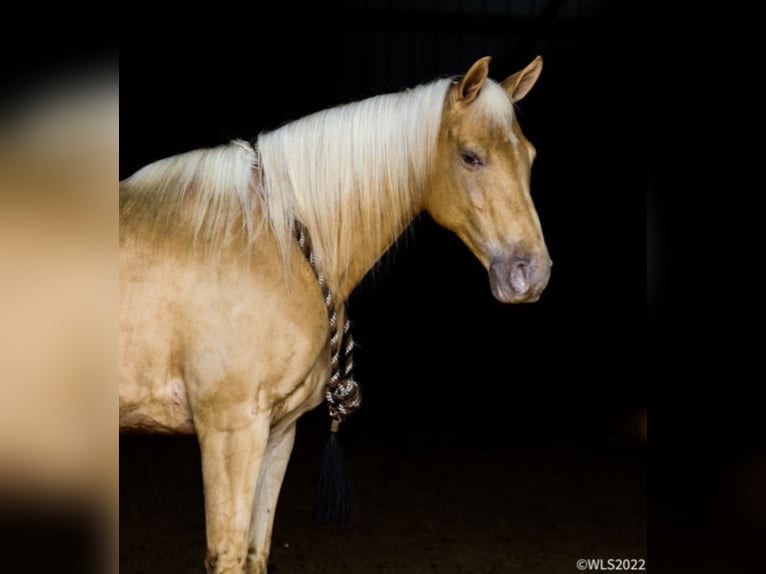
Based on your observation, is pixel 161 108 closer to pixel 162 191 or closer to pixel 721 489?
pixel 162 191

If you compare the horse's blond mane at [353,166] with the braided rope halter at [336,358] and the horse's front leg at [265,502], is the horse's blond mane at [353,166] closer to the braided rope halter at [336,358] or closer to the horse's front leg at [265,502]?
the braided rope halter at [336,358]

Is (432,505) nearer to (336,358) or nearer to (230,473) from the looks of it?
(336,358)

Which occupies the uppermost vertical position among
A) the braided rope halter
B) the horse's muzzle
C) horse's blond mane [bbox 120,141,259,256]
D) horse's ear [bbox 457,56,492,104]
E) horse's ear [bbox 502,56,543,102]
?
horse's ear [bbox 502,56,543,102]

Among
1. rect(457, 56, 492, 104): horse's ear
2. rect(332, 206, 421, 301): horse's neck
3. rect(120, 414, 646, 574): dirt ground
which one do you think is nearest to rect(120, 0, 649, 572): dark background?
rect(120, 414, 646, 574): dirt ground

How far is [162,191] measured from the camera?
2.46m

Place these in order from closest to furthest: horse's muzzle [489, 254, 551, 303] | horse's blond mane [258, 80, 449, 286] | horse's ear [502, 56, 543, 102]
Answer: horse's muzzle [489, 254, 551, 303]
horse's blond mane [258, 80, 449, 286]
horse's ear [502, 56, 543, 102]

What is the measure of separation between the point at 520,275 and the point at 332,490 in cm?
117

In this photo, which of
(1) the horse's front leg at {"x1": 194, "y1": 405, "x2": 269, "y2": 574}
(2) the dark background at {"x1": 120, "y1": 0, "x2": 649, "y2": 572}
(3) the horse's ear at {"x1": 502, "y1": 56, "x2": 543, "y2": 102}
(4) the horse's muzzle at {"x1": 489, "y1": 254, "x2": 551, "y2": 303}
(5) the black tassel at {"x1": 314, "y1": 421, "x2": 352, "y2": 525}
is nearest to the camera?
(1) the horse's front leg at {"x1": 194, "y1": 405, "x2": 269, "y2": 574}

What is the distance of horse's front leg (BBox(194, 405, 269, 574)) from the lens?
2.27 metres

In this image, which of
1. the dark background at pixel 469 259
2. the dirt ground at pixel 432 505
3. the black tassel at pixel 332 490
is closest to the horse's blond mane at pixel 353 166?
the black tassel at pixel 332 490

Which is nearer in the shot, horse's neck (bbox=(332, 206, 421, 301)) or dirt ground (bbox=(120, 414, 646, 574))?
horse's neck (bbox=(332, 206, 421, 301))

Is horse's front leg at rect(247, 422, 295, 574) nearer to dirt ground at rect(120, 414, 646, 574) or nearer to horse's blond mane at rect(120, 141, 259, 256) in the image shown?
horse's blond mane at rect(120, 141, 259, 256)

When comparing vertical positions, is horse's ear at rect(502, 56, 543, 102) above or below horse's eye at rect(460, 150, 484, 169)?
above

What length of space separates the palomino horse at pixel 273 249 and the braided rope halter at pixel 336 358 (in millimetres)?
21
